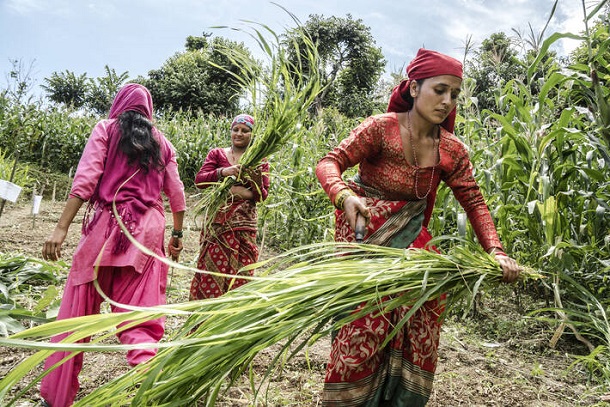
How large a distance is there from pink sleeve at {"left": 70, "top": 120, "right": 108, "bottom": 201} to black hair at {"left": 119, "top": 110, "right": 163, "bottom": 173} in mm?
81

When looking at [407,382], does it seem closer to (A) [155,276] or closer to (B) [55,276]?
(A) [155,276]

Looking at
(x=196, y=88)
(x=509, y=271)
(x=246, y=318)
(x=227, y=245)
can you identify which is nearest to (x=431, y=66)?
(x=509, y=271)

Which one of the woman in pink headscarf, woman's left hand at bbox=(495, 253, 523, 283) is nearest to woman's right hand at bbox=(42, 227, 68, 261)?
the woman in pink headscarf

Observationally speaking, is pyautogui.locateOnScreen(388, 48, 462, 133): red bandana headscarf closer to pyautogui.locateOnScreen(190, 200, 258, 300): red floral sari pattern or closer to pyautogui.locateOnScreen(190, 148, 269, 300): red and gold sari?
pyautogui.locateOnScreen(190, 148, 269, 300): red and gold sari

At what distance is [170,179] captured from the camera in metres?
2.36

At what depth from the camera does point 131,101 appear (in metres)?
2.26

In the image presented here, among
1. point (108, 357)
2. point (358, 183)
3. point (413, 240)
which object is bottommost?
point (108, 357)

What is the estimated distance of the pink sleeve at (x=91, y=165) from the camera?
200 centimetres

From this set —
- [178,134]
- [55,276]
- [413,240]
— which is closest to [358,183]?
[413,240]

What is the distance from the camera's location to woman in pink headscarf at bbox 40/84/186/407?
2.00 metres

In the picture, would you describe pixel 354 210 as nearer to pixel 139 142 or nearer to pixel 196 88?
pixel 139 142

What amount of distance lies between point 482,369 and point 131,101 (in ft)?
7.89

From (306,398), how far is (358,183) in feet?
3.70

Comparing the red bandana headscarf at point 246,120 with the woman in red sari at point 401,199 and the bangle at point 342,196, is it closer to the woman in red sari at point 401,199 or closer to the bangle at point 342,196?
the woman in red sari at point 401,199
